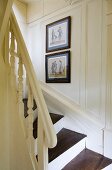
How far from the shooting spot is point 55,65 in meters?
2.69

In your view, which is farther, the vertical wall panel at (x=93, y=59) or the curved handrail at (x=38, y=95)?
the vertical wall panel at (x=93, y=59)

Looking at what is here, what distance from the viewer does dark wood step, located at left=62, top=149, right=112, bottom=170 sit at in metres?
1.85

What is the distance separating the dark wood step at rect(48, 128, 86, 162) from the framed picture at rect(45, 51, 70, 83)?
78cm

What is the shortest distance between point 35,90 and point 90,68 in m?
1.04

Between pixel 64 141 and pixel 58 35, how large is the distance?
1650mm

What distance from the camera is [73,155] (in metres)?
2.04

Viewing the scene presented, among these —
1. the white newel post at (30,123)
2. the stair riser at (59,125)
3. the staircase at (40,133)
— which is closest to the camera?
the staircase at (40,133)

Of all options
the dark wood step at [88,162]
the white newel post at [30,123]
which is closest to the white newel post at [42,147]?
the white newel post at [30,123]

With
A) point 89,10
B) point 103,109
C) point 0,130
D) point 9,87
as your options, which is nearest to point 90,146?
point 103,109

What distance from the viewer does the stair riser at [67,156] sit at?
1762 mm

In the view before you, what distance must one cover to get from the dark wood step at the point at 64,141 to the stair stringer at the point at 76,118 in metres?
0.10

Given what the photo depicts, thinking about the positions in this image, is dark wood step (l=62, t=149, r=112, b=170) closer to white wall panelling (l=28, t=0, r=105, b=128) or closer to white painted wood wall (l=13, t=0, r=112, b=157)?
white painted wood wall (l=13, t=0, r=112, b=157)

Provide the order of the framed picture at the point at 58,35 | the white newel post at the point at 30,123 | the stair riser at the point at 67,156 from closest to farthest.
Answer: the white newel post at the point at 30,123 < the stair riser at the point at 67,156 < the framed picture at the point at 58,35

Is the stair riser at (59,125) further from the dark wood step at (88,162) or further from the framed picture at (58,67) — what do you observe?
the framed picture at (58,67)
